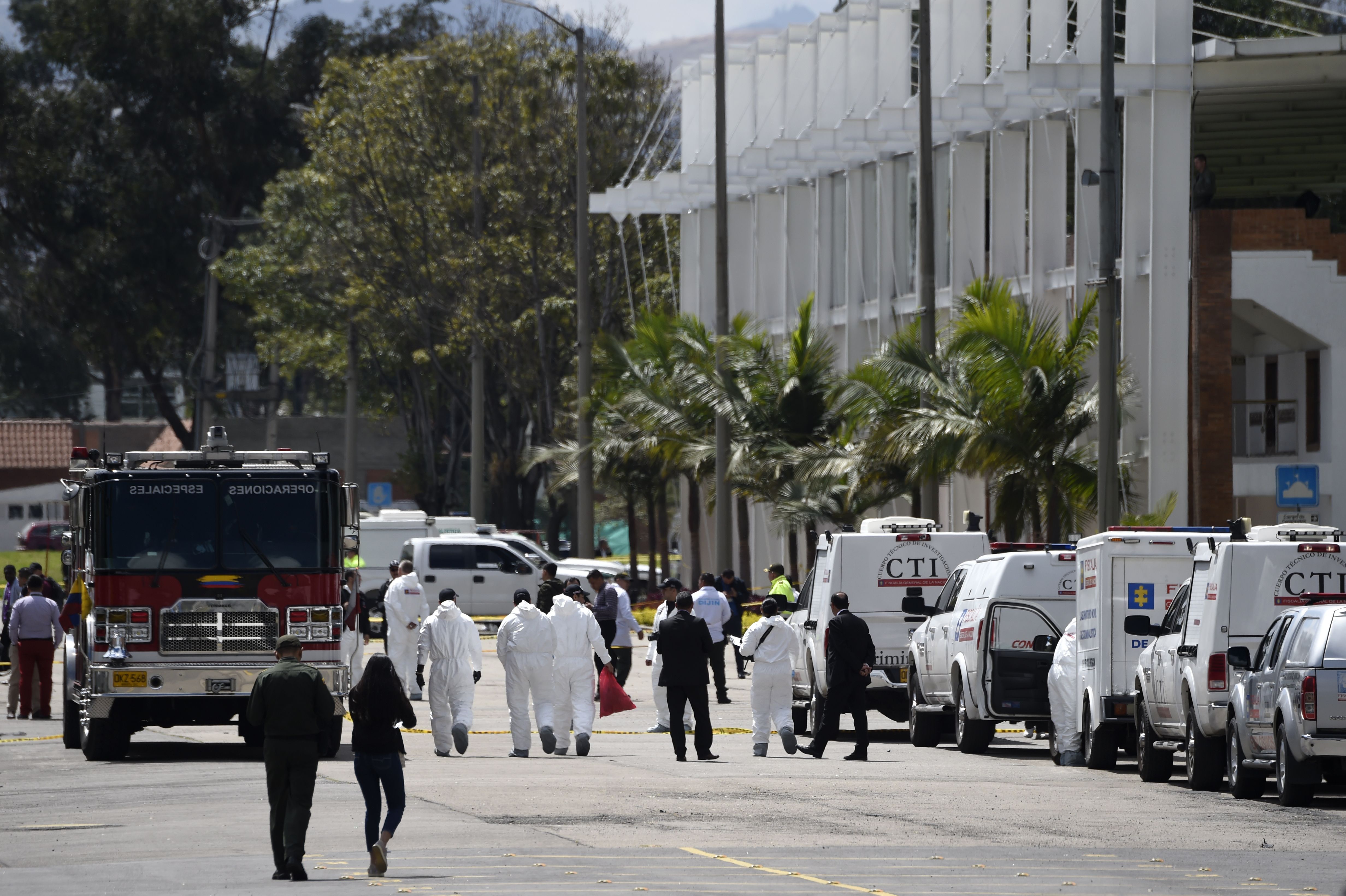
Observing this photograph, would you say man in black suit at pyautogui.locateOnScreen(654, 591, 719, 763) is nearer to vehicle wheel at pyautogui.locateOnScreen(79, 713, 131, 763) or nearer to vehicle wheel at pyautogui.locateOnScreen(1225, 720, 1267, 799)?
vehicle wheel at pyautogui.locateOnScreen(1225, 720, 1267, 799)

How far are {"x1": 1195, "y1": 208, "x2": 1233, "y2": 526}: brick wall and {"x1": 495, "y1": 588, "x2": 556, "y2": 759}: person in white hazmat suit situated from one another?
48.3ft

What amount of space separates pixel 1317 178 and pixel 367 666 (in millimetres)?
35266

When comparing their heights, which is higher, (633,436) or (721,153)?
(721,153)

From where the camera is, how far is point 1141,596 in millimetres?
19219

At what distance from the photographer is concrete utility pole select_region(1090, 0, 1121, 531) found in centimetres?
2527

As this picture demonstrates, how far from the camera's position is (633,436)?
45500mm

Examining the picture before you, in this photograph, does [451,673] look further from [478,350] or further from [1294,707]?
[478,350]

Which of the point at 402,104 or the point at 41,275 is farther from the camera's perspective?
the point at 41,275

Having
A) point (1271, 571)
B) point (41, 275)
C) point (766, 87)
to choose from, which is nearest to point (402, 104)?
point (766, 87)

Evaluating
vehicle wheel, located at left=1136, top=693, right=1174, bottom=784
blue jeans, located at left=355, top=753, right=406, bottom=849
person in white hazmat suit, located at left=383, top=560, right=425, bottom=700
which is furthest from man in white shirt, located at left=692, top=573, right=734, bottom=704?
blue jeans, located at left=355, top=753, right=406, bottom=849

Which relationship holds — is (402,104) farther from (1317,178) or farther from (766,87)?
(1317,178)

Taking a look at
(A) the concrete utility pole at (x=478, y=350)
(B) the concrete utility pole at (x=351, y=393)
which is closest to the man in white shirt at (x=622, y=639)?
(A) the concrete utility pole at (x=478, y=350)

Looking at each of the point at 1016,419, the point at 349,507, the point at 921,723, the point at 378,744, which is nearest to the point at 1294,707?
the point at 378,744

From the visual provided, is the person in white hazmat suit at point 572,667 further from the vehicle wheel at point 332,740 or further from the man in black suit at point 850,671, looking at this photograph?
the vehicle wheel at point 332,740
